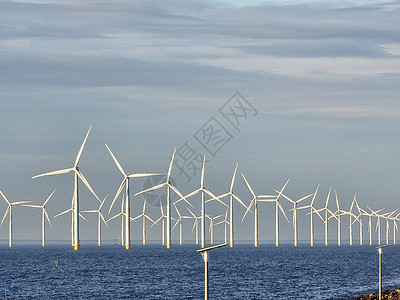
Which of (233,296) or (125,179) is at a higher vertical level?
(125,179)

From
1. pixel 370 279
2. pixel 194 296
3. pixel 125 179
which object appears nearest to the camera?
pixel 194 296

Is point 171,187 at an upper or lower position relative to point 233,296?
upper

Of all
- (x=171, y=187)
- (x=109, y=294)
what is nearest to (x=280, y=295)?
(x=109, y=294)

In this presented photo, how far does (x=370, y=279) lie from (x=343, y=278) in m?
3.94

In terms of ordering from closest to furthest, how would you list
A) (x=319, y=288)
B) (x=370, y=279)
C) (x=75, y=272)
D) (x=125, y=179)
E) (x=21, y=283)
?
(x=319, y=288) → (x=21, y=283) → (x=370, y=279) → (x=75, y=272) → (x=125, y=179)

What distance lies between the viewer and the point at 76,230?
167m

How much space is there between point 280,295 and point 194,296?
8982mm

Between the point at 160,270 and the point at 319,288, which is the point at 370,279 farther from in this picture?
the point at 160,270

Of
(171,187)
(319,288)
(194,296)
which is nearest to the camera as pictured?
(194,296)

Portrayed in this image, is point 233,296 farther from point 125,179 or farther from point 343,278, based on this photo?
point 125,179

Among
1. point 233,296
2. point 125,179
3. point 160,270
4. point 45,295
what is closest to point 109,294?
point 45,295

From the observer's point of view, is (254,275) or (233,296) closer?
(233,296)

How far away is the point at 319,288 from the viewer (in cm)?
9319

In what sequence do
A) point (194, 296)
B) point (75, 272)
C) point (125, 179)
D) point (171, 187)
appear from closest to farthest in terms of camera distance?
point (194, 296) < point (75, 272) < point (125, 179) < point (171, 187)
